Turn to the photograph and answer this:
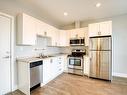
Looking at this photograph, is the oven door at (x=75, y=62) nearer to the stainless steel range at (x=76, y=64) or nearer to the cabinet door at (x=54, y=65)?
the stainless steel range at (x=76, y=64)

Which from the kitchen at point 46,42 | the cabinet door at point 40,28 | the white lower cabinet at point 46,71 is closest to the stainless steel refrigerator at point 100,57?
the kitchen at point 46,42

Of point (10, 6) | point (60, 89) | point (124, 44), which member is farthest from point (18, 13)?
point (124, 44)

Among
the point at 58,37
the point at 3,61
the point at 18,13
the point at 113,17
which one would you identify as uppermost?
the point at 113,17

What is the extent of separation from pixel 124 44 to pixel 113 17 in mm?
1373

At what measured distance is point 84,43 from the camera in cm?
436

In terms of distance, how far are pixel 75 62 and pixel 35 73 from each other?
210 centimetres

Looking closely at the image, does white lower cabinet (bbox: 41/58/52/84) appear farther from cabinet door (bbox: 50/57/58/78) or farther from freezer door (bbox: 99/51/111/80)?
freezer door (bbox: 99/51/111/80)

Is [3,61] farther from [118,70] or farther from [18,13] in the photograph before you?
[118,70]

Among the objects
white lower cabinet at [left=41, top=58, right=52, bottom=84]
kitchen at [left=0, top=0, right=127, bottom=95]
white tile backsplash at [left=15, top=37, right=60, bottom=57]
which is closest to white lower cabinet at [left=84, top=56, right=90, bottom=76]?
kitchen at [left=0, top=0, right=127, bottom=95]

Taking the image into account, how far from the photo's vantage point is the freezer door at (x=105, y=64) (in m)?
3.43

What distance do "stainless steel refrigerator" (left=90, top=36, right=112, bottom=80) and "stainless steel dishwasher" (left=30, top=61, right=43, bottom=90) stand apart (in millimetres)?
2221

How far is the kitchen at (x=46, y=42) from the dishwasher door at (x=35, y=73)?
11 cm

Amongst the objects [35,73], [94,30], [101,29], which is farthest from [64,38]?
[35,73]

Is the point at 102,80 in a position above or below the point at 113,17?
below
